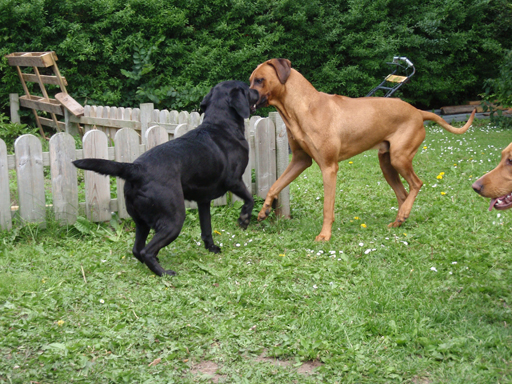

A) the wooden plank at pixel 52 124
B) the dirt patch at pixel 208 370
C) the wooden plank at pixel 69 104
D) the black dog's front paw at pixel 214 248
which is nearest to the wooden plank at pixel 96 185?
the black dog's front paw at pixel 214 248

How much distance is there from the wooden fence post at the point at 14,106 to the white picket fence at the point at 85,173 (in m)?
5.50

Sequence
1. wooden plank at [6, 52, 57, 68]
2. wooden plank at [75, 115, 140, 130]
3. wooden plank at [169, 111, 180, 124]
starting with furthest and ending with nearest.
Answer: wooden plank at [6, 52, 57, 68]
wooden plank at [75, 115, 140, 130]
wooden plank at [169, 111, 180, 124]

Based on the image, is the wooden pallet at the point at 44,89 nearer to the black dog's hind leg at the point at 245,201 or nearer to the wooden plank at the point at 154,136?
the wooden plank at the point at 154,136

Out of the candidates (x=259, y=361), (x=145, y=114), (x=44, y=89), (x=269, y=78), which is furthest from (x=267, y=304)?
(x=44, y=89)

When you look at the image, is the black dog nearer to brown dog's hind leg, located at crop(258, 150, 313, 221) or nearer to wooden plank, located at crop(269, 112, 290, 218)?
brown dog's hind leg, located at crop(258, 150, 313, 221)

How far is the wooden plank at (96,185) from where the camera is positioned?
5121mm

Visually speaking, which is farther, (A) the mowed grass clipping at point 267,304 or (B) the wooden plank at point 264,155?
(B) the wooden plank at point 264,155

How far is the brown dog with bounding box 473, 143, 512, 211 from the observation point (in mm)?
3127

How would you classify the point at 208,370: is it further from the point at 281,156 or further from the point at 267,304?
the point at 281,156

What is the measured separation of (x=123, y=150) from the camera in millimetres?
5406

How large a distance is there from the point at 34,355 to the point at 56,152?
104 inches

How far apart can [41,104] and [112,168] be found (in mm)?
6843

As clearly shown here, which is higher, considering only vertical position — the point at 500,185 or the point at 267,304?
the point at 500,185

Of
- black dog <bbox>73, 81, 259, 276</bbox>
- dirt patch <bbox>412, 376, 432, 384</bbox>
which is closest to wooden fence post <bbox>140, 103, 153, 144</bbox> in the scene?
black dog <bbox>73, 81, 259, 276</bbox>
